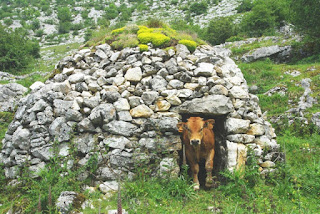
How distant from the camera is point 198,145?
286 inches

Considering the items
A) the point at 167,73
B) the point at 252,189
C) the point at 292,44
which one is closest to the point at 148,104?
the point at 167,73

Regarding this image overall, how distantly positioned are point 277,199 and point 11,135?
29.5 feet

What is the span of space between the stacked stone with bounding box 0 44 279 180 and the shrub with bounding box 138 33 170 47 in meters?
0.85

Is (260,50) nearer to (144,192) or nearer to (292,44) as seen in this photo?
(292,44)

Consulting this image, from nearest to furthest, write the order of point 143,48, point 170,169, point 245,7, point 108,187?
1. point 108,187
2. point 170,169
3. point 143,48
4. point 245,7

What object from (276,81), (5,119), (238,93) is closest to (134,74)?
(238,93)

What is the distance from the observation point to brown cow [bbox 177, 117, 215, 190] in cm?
683

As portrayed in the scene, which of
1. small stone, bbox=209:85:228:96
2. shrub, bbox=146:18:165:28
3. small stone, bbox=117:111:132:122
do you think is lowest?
small stone, bbox=117:111:132:122

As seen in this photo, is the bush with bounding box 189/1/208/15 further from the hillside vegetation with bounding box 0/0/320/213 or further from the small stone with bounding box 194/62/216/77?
the small stone with bounding box 194/62/216/77

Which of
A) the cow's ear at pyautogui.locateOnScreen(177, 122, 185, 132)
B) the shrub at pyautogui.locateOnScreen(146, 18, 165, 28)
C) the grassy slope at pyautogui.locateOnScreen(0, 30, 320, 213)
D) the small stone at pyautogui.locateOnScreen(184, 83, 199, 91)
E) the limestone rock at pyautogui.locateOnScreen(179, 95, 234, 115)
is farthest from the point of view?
the shrub at pyautogui.locateOnScreen(146, 18, 165, 28)

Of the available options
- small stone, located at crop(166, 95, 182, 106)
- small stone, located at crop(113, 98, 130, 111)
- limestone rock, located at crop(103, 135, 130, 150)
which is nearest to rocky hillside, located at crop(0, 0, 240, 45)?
small stone, located at crop(113, 98, 130, 111)

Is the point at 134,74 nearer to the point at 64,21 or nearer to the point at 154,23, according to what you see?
the point at 154,23

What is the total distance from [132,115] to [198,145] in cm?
246

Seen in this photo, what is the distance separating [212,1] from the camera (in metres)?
68.6
